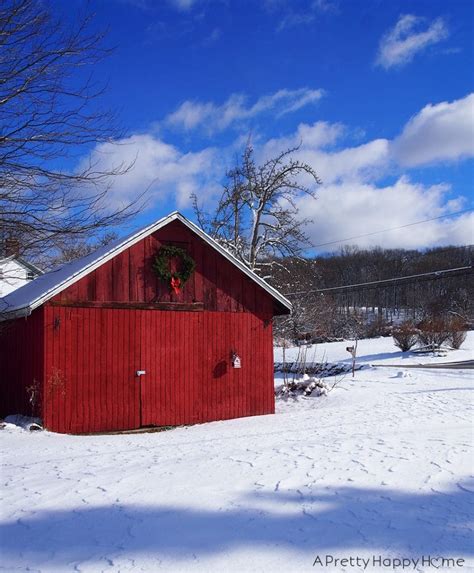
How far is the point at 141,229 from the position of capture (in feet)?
39.0

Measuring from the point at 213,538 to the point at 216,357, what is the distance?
330 inches

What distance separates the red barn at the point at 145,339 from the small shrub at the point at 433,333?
18.2m

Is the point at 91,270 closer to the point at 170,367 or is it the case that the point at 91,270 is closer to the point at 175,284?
the point at 175,284

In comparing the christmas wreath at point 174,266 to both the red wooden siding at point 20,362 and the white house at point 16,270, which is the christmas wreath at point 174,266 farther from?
the red wooden siding at point 20,362

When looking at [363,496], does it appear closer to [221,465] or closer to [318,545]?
[318,545]

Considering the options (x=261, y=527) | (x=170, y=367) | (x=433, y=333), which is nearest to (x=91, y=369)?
(x=170, y=367)

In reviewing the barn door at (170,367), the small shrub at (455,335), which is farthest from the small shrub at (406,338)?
the barn door at (170,367)

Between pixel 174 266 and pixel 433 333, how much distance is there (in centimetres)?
2103

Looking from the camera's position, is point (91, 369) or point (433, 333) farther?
point (433, 333)

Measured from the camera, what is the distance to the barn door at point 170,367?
11664 mm

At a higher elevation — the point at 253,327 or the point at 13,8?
the point at 13,8

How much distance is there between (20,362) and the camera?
11.9 m

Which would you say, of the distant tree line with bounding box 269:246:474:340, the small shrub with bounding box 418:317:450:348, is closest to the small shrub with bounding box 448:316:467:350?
the small shrub with bounding box 418:317:450:348

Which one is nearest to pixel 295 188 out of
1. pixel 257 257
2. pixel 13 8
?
pixel 257 257
